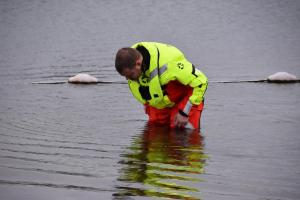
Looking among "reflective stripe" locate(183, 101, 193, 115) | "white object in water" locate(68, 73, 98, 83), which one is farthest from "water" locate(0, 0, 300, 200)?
"white object in water" locate(68, 73, 98, 83)

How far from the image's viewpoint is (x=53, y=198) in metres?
4.35

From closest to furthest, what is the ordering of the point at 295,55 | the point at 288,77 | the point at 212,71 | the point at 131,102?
the point at 131,102, the point at 288,77, the point at 212,71, the point at 295,55

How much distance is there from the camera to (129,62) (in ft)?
21.2

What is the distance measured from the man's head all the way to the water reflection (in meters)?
0.75

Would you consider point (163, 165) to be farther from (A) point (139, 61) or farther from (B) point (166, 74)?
(B) point (166, 74)

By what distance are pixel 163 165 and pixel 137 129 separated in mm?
2152

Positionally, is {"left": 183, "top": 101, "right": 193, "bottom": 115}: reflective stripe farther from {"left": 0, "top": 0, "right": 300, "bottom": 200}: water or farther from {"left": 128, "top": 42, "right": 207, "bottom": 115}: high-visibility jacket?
{"left": 0, "top": 0, "right": 300, "bottom": 200}: water

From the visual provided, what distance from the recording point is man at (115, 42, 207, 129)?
22.9ft

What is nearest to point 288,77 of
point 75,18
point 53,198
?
point 53,198

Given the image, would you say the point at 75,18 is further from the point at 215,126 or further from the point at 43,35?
the point at 215,126

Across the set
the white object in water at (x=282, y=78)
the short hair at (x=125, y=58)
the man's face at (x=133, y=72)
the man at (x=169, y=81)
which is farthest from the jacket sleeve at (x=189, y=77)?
the white object in water at (x=282, y=78)

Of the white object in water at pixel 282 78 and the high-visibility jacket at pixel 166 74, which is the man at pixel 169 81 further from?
the white object in water at pixel 282 78

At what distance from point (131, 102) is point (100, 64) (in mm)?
5513

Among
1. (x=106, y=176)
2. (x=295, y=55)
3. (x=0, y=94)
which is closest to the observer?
(x=106, y=176)
